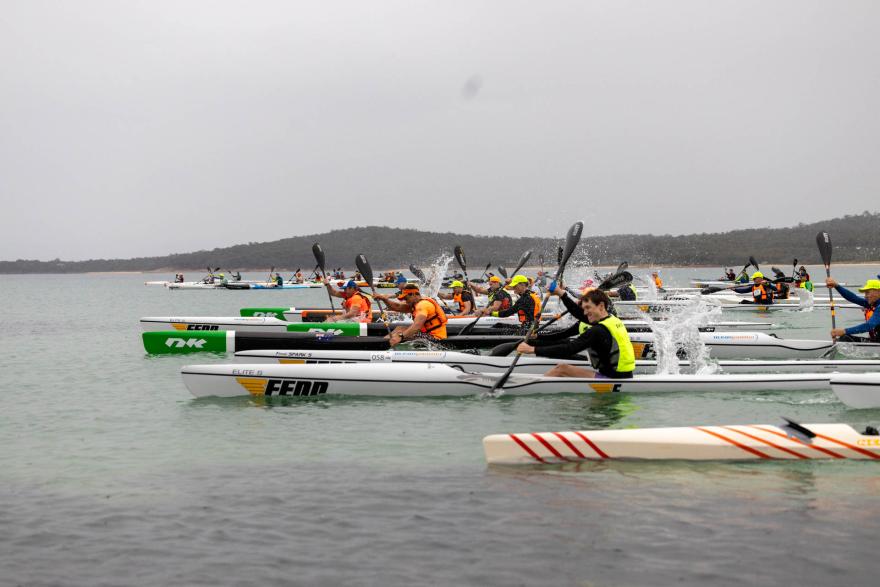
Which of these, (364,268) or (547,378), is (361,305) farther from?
(547,378)

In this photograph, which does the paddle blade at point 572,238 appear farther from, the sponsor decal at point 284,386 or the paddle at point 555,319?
the sponsor decal at point 284,386

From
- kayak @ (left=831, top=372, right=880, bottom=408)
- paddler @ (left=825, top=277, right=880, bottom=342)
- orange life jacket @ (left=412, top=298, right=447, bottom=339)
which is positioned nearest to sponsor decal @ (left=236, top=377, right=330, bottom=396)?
orange life jacket @ (left=412, top=298, right=447, bottom=339)

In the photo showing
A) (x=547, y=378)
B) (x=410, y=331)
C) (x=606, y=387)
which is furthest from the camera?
(x=410, y=331)

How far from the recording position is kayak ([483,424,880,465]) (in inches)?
289

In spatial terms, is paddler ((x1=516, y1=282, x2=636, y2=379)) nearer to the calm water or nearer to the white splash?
the calm water

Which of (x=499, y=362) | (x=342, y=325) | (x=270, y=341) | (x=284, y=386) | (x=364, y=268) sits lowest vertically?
(x=284, y=386)

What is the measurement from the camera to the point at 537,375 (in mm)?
11266

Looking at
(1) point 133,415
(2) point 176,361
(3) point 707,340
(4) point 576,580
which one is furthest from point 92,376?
(4) point 576,580

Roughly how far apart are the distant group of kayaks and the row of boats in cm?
1

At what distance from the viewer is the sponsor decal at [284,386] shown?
11.3 metres

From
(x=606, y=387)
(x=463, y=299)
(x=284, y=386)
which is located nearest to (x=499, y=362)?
(x=606, y=387)

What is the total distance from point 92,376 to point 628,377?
10373 mm

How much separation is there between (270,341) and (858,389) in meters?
9.92

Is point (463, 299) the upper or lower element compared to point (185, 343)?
upper
